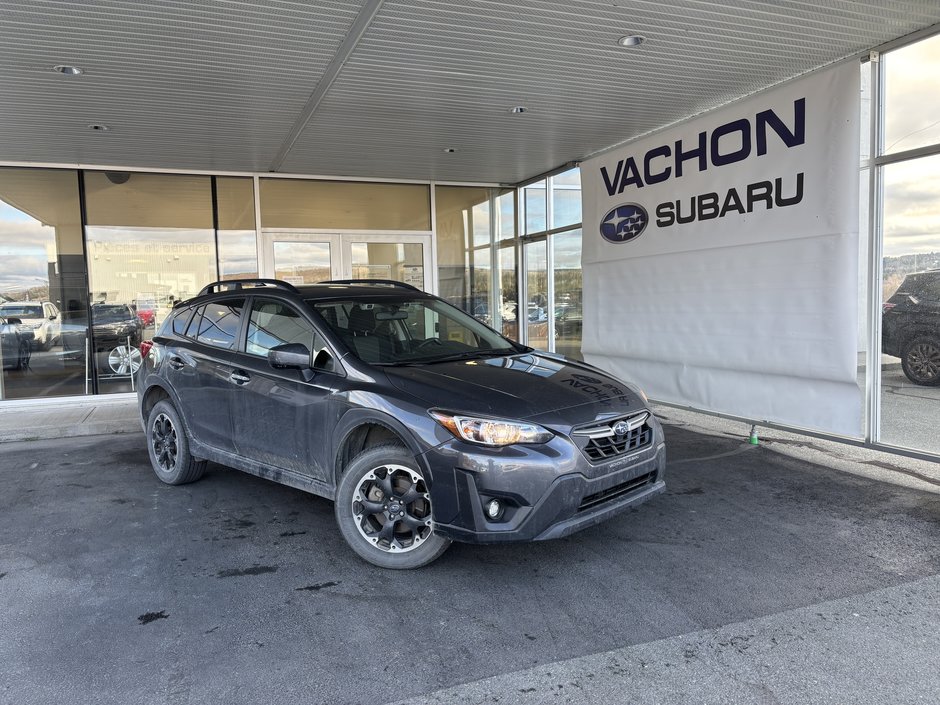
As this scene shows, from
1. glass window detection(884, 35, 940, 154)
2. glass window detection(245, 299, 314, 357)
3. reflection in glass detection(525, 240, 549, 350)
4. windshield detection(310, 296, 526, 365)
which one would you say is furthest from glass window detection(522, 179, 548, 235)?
glass window detection(245, 299, 314, 357)

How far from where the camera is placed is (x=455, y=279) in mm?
12195

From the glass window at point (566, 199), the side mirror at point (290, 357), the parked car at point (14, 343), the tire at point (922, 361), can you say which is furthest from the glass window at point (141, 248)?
the tire at point (922, 361)

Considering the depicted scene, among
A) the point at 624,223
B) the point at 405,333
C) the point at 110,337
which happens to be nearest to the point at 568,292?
the point at 624,223

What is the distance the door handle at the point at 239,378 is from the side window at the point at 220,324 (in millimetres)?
271

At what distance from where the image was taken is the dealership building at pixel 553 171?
5285mm

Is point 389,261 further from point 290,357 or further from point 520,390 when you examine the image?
point 520,390

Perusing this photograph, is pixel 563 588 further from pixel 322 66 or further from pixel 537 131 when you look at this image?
pixel 537 131

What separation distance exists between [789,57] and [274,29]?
14.5 feet

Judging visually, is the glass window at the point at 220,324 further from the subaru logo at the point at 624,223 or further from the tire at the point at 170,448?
the subaru logo at the point at 624,223

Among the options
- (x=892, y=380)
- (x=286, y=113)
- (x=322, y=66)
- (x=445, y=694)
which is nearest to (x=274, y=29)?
(x=322, y=66)

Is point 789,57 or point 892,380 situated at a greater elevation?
point 789,57

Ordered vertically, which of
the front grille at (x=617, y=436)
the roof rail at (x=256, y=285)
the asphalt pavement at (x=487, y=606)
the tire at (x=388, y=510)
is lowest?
the asphalt pavement at (x=487, y=606)

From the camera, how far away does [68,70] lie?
582 cm

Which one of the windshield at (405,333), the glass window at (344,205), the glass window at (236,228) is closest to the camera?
the windshield at (405,333)
